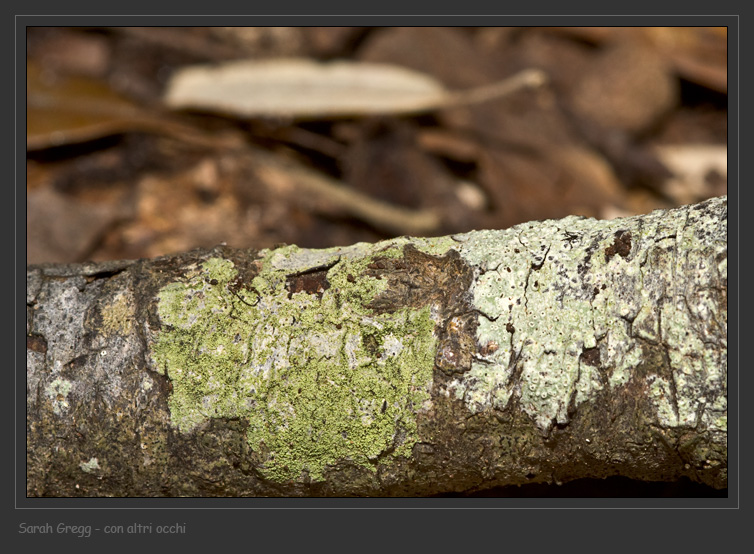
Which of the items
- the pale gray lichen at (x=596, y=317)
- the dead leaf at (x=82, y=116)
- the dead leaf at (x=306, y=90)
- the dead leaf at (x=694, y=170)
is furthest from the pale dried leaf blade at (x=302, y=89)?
the pale gray lichen at (x=596, y=317)

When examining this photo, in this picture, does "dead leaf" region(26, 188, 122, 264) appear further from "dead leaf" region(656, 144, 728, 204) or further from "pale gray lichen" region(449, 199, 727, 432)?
"dead leaf" region(656, 144, 728, 204)

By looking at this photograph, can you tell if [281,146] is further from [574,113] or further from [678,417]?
[678,417]

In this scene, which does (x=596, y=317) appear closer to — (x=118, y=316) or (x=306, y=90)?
(x=118, y=316)

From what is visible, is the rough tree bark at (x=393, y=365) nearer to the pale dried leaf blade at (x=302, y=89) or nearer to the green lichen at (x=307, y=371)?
the green lichen at (x=307, y=371)

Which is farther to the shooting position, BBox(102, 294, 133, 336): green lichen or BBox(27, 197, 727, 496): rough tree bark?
BBox(102, 294, 133, 336): green lichen

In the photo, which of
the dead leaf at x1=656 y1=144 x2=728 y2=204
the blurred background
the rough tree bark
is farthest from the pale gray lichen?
the dead leaf at x1=656 y1=144 x2=728 y2=204

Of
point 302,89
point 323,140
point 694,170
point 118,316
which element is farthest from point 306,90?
point 694,170

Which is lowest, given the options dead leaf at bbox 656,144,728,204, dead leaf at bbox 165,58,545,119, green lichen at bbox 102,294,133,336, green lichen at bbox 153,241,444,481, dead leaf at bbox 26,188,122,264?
green lichen at bbox 153,241,444,481
